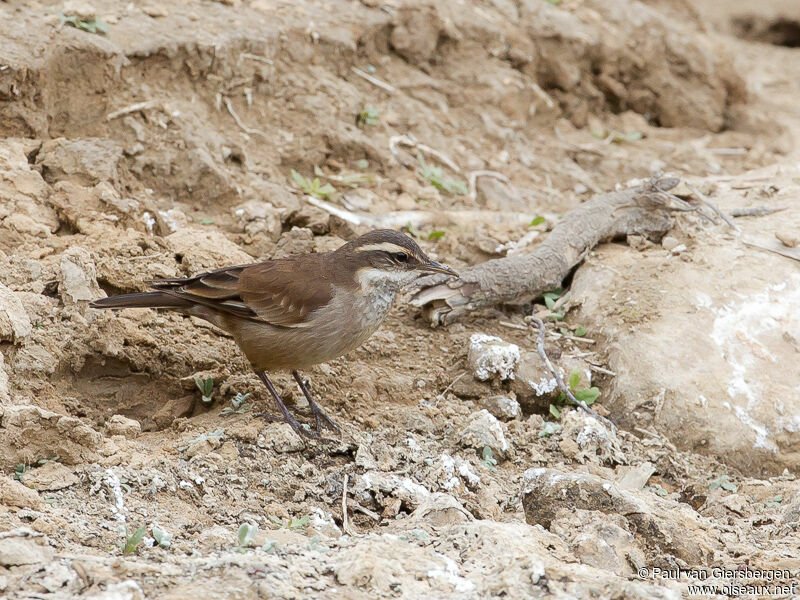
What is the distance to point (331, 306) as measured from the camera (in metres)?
5.99

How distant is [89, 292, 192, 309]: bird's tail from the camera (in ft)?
19.0

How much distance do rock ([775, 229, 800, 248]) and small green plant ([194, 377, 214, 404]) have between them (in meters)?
4.69

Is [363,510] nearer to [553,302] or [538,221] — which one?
[553,302]

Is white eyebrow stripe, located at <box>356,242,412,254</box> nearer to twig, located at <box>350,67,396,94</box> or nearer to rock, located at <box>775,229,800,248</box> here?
rock, located at <box>775,229,800,248</box>

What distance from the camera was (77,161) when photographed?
7184mm

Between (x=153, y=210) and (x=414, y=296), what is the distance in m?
2.14

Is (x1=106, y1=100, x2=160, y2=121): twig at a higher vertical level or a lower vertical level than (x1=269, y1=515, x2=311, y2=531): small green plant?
higher

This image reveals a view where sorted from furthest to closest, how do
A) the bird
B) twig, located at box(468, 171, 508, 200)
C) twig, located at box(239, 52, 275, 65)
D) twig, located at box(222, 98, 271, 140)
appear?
twig, located at box(468, 171, 508, 200) → twig, located at box(239, 52, 275, 65) → twig, located at box(222, 98, 271, 140) → the bird

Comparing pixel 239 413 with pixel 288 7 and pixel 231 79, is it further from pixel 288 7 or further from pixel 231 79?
pixel 288 7

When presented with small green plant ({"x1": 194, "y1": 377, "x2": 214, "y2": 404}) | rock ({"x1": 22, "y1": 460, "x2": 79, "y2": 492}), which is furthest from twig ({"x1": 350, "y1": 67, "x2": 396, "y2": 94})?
rock ({"x1": 22, "y1": 460, "x2": 79, "y2": 492})

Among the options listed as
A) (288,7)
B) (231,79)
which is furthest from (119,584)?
(288,7)

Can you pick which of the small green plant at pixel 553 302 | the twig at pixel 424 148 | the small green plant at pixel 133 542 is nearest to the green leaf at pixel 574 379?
the small green plant at pixel 553 302

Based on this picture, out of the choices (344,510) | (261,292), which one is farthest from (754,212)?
(344,510)

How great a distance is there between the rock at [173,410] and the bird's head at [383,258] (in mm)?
1406
